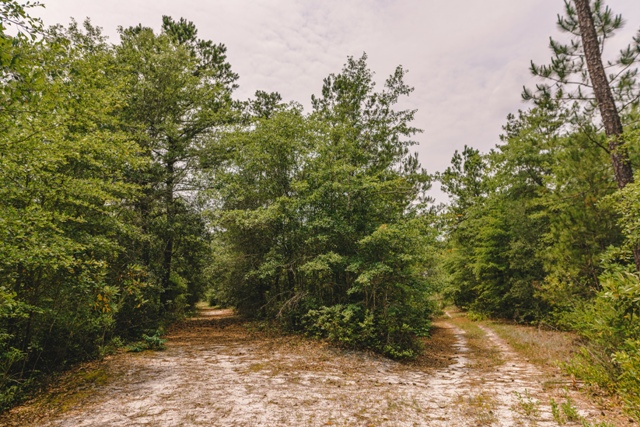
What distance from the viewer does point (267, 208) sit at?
1248 cm

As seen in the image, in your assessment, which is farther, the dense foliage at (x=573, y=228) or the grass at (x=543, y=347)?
the grass at (x=543, y=347)

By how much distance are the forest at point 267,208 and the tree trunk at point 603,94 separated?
0.05 metres

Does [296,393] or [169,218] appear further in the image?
[169,218]

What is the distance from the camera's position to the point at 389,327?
984 cm

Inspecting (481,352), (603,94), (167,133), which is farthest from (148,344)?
(603,94)

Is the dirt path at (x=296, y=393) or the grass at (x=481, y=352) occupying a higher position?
the dirt path at (x=296, y=393)

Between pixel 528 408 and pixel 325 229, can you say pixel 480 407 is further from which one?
pixel 325 229

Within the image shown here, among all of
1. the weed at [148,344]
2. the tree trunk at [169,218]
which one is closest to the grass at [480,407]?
the weed at [148,344]

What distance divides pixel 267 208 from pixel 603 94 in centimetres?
1073

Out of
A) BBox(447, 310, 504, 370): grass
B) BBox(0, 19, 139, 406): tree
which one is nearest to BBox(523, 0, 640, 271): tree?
BBox(447, 310, 504, 370): grass

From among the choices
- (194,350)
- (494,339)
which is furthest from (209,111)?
(494,339)

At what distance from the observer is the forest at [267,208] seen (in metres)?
5.59

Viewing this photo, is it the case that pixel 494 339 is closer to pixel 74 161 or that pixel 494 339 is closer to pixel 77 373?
pixel 77 373

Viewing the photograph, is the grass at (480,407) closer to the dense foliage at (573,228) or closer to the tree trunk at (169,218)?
the dense foliage at (573,228)
